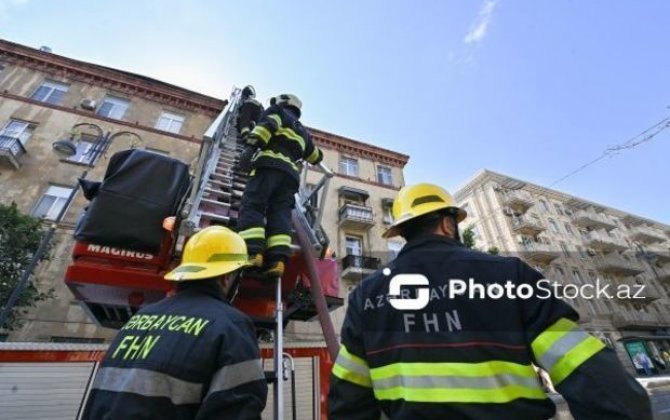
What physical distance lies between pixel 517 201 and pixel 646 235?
22.1 m

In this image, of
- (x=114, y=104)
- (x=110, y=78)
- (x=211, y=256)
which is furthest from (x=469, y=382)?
(x=110, y=78)

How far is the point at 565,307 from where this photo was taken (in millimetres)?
1292

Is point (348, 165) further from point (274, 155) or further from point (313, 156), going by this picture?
point (274, 155)

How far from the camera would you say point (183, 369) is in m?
1.51

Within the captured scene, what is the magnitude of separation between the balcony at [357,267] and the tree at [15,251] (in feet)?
33.9

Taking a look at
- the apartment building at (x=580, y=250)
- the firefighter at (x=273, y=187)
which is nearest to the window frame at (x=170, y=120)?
the firefighter at (x=273, y=187)

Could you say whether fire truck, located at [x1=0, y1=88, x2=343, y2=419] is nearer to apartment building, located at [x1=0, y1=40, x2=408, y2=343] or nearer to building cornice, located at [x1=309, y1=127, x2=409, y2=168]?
apartment building, located at [x1=0, y1=40, x2=408, y2=343]

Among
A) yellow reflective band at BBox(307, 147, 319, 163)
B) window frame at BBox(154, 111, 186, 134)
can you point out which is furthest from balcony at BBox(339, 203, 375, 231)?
yellow reflective band at BBox(307, 147, 319, 163)

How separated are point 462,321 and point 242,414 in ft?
3.44

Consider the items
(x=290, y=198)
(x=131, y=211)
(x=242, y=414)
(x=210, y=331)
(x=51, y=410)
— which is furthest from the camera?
(x=290, y=198)

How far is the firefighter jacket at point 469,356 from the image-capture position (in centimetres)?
111

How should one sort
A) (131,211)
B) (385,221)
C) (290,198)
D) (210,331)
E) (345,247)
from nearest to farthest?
(210,331), (131,211), (290,198), (345,247), (385,221)

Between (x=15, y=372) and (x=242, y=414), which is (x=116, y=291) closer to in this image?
(x=15, y=372)

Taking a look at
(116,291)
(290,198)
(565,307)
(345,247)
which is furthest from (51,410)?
(345,247)
